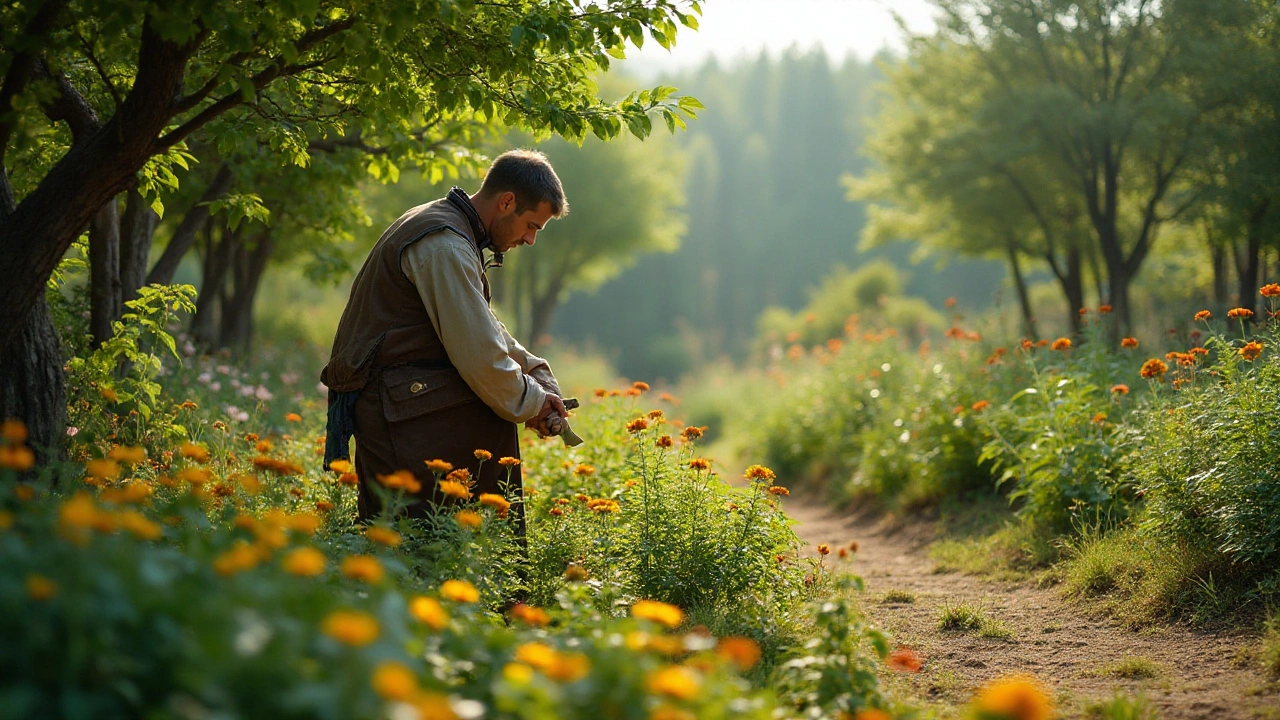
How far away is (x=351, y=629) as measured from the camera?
4.58ft

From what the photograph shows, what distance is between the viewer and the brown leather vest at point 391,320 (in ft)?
11.5

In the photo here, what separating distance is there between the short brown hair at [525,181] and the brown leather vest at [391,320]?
0.23 metres

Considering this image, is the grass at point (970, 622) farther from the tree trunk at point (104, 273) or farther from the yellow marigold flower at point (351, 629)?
the tree trunk at point (104, 273)

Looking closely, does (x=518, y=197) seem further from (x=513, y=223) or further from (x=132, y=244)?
(x=132, y=244)

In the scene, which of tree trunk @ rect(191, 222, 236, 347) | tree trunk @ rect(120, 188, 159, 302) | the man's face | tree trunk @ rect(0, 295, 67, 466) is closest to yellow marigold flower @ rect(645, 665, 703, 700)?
the man's face

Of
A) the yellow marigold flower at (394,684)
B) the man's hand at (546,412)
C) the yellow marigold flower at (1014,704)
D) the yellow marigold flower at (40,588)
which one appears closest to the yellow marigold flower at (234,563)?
the yellow marigold flower at (40,588)

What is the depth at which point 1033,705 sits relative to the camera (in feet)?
4.93

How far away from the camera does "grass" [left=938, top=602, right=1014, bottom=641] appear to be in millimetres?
4027

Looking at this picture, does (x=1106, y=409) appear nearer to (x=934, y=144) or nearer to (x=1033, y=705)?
(x=1033, y=705)

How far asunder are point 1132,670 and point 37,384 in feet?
14.1

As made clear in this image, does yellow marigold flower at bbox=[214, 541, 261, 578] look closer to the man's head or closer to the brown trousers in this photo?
the brown trousers

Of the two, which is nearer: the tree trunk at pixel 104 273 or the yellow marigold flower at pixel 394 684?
the yellow marigold flower at pixel 394 684

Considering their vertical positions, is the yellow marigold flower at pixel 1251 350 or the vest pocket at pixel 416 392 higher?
the vest pocket at pixel 416 392

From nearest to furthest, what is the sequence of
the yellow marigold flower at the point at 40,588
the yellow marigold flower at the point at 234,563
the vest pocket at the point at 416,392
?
the yellow marigold flower at the point at 40,588, the yellow marigold flower at the point at 234,563, the vest pocket at the point at 416,392
